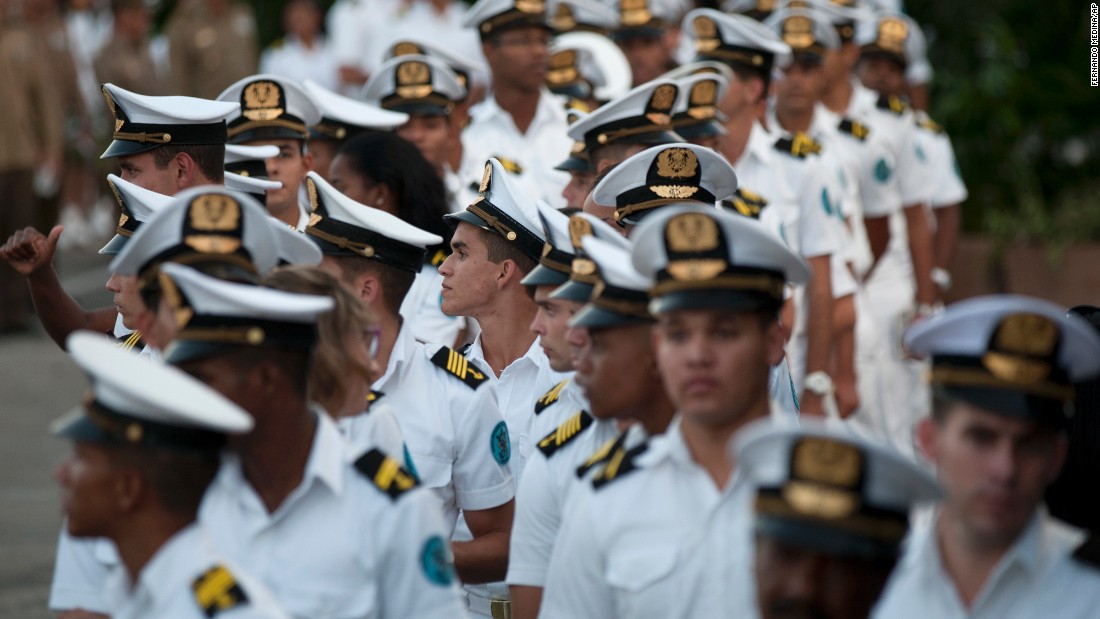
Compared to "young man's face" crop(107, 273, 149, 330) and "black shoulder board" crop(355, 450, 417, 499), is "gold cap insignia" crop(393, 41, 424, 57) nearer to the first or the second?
"young man's face" crop(107, 273, 149, 330)

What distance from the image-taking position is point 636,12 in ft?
34.4

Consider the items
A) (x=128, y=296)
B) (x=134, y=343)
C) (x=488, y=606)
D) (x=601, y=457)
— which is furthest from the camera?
(x=488, y=606)

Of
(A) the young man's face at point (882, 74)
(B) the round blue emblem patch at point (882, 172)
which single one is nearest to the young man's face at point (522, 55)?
(B) the round blue emblem patch at point (882, 172)

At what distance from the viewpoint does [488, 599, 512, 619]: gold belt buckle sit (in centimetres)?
562

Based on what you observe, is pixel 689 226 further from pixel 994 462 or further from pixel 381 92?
pixel 381 92

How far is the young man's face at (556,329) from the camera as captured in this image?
4.91 meters

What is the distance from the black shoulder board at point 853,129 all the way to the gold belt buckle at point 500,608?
16.8 feet

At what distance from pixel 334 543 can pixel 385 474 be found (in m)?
0.20

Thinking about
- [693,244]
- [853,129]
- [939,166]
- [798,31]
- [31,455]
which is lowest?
[31,455]

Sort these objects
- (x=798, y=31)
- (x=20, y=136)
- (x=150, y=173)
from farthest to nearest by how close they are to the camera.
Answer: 1. (x=20, y=136)
2. (x=798, y=31)
3. (x=150, y=173)

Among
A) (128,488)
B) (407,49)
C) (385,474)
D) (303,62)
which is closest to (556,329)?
(385,474)

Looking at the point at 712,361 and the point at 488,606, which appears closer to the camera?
the point at 712,361

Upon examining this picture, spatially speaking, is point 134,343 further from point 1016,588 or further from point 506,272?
point 1016,588

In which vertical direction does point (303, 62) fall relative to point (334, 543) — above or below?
below
